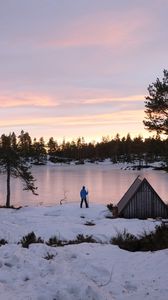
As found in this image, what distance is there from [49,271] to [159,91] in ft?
87.4

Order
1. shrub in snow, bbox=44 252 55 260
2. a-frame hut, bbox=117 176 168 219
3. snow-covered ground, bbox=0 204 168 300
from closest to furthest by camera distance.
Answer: snow-covered ground, bbox=0 204 168 300
shrub in snow, bbox=44 252 55 260
a-frame hut, bbox=117 176 168 219

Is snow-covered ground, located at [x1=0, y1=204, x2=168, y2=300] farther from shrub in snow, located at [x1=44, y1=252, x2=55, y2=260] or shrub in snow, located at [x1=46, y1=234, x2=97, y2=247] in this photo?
shrub in snow, located at [x1=46, y1=234, x2=97, y2=247]

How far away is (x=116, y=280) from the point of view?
7.78 metres

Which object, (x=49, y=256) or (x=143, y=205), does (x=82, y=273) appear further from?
(x=143, y=205)

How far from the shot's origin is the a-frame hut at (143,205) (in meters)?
29.9

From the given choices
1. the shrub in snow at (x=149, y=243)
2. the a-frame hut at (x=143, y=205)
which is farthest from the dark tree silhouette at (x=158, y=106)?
the shrub in snow at (x=149, y=243)

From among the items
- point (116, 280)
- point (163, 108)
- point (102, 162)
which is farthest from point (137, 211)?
point (102, 162)

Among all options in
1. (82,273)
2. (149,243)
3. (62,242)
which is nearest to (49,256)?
(82,273)

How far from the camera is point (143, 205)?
30141 mm

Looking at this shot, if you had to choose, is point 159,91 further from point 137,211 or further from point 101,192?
point 101,192

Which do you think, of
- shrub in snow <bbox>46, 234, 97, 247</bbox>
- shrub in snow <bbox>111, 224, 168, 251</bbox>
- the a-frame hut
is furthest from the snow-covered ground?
the a-frame hut

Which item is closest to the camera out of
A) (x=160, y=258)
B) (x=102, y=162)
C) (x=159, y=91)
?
(x=160, y=258)

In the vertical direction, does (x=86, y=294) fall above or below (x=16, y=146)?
below

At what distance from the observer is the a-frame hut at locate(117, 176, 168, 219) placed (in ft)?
98.1
